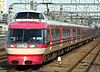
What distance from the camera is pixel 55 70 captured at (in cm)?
1616

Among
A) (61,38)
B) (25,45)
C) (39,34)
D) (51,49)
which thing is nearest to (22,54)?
(25,45)

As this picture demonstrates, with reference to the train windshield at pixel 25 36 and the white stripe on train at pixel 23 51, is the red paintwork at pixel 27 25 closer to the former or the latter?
the train windshield at pixel 25 36

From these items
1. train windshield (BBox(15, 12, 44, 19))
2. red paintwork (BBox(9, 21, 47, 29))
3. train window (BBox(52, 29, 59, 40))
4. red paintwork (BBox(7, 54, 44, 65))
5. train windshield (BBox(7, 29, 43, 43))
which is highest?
train windshield (BBox(15, 12, 44, 19))

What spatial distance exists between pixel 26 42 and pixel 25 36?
40cm

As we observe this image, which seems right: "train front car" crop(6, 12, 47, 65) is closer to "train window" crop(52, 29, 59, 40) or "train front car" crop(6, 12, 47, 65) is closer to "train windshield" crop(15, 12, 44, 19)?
"train windshield" crop(15, 12, 44, 19)

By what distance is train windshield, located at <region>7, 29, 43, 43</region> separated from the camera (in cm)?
1570

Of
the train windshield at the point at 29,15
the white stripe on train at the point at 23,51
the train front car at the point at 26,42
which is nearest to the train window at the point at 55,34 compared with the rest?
the train windshield at the point at 29,15

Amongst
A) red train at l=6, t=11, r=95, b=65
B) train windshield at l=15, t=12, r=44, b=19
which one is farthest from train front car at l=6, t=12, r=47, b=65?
train windshield at l=15, t=12, r=44, b=19

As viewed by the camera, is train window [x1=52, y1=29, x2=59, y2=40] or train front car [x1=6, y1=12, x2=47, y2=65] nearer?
train front car [x1=6, y1=12, x2=47, y2=65]

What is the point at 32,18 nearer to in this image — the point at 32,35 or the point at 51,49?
the point at 32,35

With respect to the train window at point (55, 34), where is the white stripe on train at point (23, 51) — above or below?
below

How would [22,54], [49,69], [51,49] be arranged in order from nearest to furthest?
[22,54] → [49,69] → [51,49]

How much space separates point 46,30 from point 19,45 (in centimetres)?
191

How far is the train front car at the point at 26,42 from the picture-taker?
15297mm
